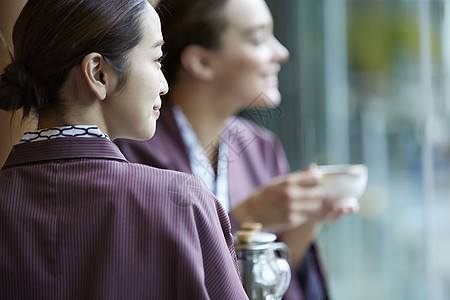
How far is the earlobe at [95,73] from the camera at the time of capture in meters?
0.82

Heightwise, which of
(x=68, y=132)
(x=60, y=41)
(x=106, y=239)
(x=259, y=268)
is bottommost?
(x=259, y=268)

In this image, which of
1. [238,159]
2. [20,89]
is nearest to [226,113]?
[238,159]

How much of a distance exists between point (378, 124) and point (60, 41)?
190 cm

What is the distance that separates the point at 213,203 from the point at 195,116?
Answer: 0.83m

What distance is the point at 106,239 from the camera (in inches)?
29.6

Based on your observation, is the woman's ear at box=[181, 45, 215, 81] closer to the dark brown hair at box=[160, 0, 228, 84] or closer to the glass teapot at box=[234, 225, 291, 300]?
the dark brown hair at box=[160, 0, 228, 84]

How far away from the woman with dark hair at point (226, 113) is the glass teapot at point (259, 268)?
16.6 inches

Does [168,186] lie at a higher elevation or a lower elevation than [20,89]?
lower

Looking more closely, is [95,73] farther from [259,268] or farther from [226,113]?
[226,113]

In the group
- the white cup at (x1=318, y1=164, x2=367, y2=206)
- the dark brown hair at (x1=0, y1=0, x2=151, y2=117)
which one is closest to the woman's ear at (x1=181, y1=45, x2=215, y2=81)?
the white cup at (x1=318, y1=164, x2=367, y2=206)

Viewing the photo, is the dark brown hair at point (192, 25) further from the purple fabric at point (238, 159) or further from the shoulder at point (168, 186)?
the shoulder at point (168, 186)

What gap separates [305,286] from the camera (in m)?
1.53

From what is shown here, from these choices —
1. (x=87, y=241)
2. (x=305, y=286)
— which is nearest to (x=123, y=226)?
(x=87, y=241)

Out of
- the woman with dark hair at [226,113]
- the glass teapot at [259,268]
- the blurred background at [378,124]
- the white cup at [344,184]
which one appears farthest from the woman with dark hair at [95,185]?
the blurred background at [378,124]
